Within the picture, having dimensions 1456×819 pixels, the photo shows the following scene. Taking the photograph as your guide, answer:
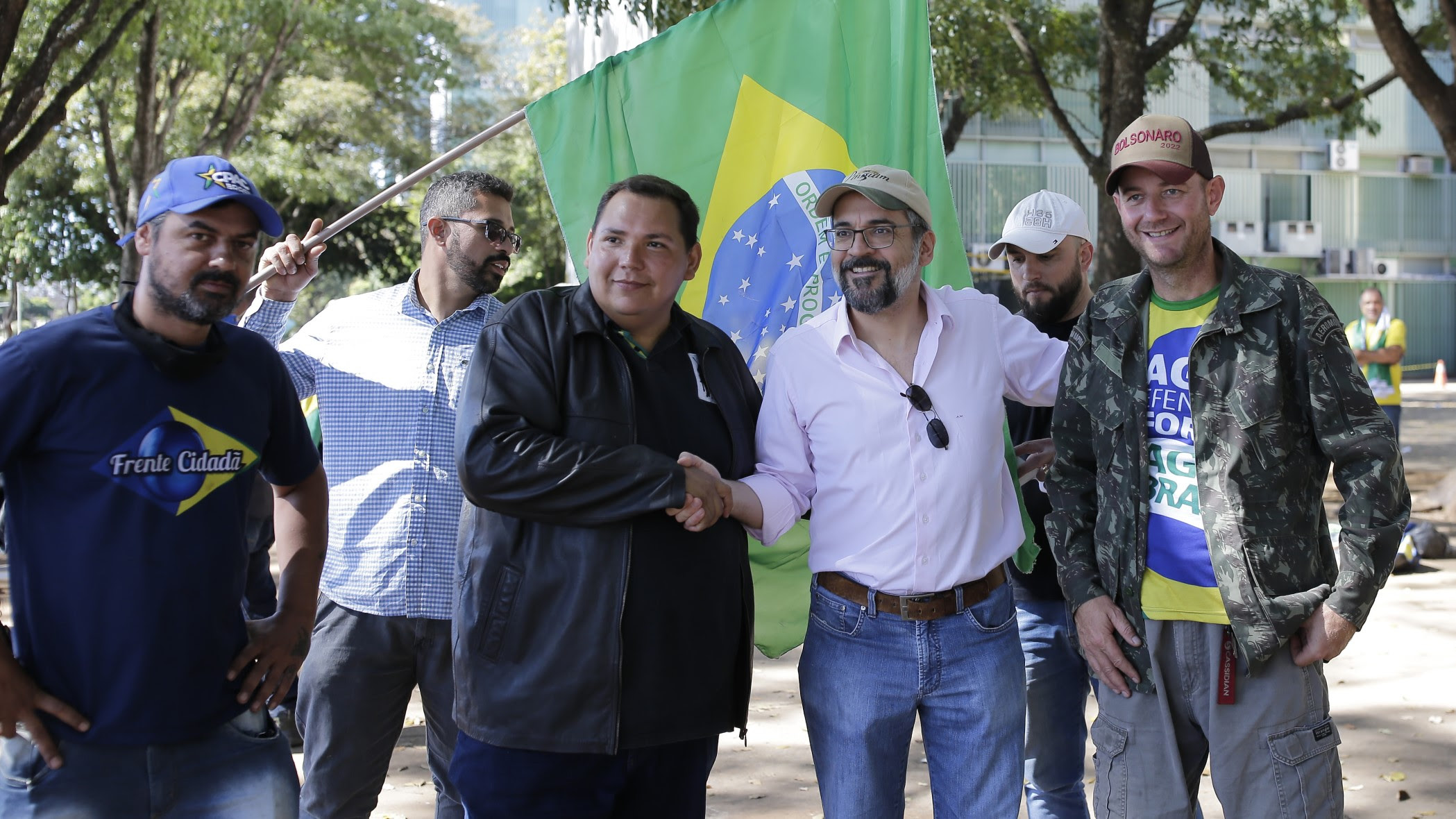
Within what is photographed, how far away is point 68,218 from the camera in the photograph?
3312 centimetres

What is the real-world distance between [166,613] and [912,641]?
1771 mm

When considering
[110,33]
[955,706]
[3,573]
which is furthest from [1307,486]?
[110,33]

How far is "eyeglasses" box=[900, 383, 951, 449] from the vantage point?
326 cm

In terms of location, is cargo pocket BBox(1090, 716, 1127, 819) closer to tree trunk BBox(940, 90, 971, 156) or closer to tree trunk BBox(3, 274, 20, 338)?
tree trunk BBox(940, 90, 971, 156)

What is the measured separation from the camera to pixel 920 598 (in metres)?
3.24

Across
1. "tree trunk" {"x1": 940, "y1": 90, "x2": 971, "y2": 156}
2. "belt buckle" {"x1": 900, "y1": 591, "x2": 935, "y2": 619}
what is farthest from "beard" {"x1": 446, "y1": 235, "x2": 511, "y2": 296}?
"tree trunk" {"x1": 940, "y1": 90, "x2": 971, "y2": 156}

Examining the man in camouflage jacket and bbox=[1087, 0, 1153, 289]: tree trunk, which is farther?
bbox=[1087, 0, 1153, 289]: tree trunk

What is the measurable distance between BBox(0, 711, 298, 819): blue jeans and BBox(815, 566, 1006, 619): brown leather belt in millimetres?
1440

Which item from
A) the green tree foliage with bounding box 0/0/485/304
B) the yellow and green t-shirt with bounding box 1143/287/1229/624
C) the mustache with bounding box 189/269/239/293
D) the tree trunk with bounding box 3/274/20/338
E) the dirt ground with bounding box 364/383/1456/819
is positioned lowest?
the dirt ground with bounding box 364/383/1456/819

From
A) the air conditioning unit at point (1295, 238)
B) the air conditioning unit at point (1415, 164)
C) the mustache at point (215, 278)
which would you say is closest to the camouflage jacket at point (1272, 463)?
the mustache at point (215, 278)

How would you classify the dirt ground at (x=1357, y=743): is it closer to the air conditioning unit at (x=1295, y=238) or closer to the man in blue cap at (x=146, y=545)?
the man in blue cap at (x=146, y=545)

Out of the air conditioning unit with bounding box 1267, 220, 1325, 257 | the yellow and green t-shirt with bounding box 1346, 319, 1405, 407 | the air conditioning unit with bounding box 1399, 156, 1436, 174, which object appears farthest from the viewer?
the air conditioning unit with bounding box 1399, 156, 1436, 174

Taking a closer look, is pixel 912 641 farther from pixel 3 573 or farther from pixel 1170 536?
pixel 3 573

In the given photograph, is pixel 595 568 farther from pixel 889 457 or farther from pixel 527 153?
pixel 527 153
